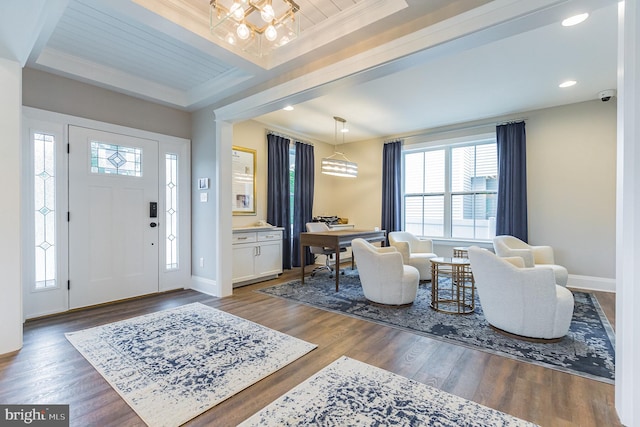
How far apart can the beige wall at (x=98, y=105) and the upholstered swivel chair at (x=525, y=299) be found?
168 inches

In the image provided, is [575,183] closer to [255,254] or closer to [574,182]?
[574,182]

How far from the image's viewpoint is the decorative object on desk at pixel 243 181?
16.7 feet

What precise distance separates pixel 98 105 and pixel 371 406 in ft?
14.0

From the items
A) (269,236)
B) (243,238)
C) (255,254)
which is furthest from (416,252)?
(243,238)

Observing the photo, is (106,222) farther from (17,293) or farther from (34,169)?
(17,293)

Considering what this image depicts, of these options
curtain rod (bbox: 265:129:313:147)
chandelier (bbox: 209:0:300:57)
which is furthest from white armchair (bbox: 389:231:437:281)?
chandelier (bbox: 209:0:300:57)

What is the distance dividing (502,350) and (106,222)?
14.5 feet

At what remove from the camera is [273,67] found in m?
3.15

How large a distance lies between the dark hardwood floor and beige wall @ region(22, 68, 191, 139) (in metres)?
2.33

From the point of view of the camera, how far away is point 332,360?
89.4 inches

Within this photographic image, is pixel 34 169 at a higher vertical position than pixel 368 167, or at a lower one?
lower

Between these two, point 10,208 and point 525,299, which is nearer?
point 10,208

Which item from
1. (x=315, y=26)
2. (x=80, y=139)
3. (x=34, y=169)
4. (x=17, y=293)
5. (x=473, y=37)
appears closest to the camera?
(x=473, y=37)

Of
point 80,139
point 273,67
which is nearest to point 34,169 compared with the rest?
point 80,139
